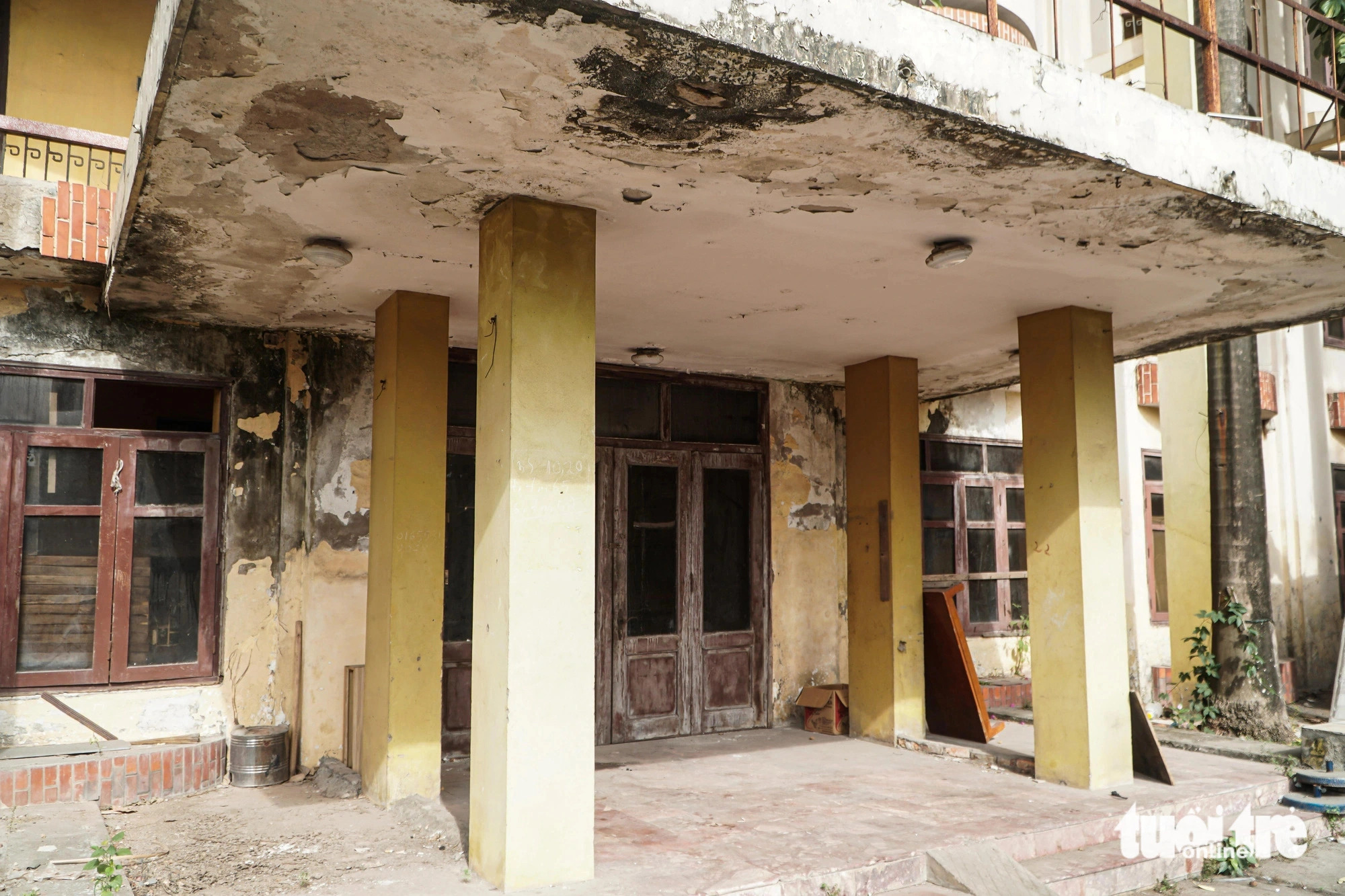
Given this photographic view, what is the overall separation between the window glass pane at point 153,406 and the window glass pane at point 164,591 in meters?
0.62

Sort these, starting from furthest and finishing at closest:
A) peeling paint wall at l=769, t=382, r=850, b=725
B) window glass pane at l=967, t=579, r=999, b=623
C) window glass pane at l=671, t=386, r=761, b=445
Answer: window glass pane at l=967, t=579, r=999, b=623
peeling paint wall at l=769, t=382, r=850, b=725
window glass pane at l=671, t=386, r=761, b=445

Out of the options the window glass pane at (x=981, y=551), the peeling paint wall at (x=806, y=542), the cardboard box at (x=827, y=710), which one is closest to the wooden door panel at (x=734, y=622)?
the peeling paint wall at (x=806, y=542)

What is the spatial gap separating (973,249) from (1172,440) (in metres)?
5.68

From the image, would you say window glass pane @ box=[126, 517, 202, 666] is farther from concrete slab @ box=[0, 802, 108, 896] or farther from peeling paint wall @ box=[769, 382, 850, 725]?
peeling paint wall @ box=[769, 382, 850, 725]

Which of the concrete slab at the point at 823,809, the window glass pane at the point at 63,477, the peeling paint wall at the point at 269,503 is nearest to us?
the concrete slab at the point at 823,809

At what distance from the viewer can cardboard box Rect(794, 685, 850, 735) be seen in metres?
7.82

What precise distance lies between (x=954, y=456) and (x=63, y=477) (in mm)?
7480

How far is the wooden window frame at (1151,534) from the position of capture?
400 inches

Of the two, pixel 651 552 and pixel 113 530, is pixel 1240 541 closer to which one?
pixel 651 552

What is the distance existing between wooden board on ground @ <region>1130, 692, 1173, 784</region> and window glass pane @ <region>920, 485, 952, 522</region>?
318 cm

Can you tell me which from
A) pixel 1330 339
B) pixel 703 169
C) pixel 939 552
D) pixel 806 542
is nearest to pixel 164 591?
pixel 703 169

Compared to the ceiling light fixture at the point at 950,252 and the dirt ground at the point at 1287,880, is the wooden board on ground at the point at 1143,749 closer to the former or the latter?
the dirt ground at the point at 1287,880

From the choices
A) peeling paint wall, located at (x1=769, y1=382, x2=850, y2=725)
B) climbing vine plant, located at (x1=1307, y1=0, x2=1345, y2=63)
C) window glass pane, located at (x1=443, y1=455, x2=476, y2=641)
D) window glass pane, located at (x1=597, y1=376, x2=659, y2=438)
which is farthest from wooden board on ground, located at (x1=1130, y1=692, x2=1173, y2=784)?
climbing vine plant, located at (x1=1307, y1=0, x2=1345, y2=63)

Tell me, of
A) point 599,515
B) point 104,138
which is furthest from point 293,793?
point 104,138
